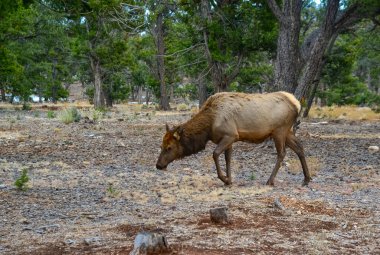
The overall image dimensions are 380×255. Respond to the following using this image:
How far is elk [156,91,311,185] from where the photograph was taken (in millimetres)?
9781

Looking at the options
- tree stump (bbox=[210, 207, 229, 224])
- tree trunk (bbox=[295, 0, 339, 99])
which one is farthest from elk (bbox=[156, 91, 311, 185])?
tree trunk (bbox=[295, 0, 339, 99])

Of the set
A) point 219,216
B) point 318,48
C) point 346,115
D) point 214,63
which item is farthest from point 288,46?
point 346,115

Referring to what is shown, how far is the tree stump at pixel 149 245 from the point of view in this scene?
5242mm

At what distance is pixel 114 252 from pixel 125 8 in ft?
54.3

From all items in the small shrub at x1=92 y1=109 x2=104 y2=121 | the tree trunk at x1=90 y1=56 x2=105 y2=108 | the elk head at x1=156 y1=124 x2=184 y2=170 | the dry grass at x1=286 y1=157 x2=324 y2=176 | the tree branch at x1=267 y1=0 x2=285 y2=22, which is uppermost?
the tree branch at x1=267 y1=0 x2=285 y2=22

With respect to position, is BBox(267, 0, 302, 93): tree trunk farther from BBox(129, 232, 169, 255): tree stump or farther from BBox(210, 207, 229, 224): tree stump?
BBox(129, 232, 169, 255): tree stump

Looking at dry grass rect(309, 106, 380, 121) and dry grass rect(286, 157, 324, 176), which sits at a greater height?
dry grass rect(286, 157, 324, 176)

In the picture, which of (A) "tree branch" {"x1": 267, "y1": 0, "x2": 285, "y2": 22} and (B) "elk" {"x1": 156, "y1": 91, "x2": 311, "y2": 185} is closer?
(B) "elk" {"x1": 156, "y1": 91, "x2": 311, "y2": 185}

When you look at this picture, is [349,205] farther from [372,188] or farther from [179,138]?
[179,138]

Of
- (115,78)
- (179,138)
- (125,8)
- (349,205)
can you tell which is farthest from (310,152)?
(115,78)

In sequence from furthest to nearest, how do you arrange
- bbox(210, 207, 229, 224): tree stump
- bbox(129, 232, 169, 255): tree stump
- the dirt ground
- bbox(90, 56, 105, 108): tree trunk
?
bbox(90, 56, 105, 108): tree trunk < bbox(210, 207, 229, 224): tree stump < the dirt ground < bbox(129, 232, 169, 255): tree stump

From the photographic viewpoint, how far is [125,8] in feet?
68.3

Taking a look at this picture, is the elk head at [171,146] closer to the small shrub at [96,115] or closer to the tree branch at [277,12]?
the tree branch at [277,12]

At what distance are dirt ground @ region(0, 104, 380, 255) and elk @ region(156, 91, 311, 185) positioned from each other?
630 millimetres
